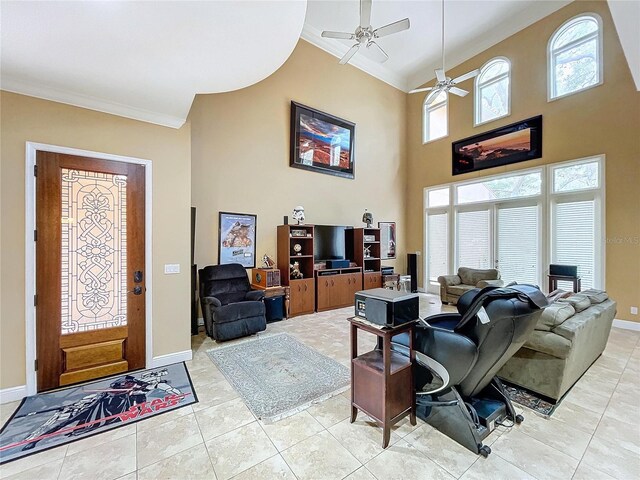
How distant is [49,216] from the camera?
8.50ft

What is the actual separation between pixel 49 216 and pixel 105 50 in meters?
1.68

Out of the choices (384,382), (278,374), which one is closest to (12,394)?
(278,374)

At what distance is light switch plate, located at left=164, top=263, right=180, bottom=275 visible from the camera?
10.4ft

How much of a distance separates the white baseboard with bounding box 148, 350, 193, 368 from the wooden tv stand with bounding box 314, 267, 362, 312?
2.69 meters

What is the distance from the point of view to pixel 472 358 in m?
1.77

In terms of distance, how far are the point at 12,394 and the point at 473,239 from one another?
8020 millimetres

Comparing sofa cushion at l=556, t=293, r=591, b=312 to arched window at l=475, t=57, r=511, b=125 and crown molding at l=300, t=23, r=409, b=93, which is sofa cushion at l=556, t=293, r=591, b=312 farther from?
crown molding at l=300, t=23, r=409, b=93

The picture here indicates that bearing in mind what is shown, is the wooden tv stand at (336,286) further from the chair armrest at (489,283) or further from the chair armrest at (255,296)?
the chair armrest at (489,283)

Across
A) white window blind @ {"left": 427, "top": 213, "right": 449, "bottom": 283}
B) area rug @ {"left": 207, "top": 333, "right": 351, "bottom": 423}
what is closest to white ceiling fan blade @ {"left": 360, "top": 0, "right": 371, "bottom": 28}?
area rug @ {"left": 207, "top": 333, "right": 351, "bottom": 423}

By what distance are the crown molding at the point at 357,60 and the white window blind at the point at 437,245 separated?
4.06m

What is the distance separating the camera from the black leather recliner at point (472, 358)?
175 centimetres

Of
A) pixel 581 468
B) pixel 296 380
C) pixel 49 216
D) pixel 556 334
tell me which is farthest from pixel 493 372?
pixel 49 216

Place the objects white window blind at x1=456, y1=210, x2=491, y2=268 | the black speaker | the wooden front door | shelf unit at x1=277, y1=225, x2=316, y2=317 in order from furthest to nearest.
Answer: the black speaker, white window blind at x1=456, y1=210, x2=491, y2=268, shelf unit at x1=277, y1=225, x2=316, y2=317, the wooden front door

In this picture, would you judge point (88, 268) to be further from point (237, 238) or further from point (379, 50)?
point (379, 50)
